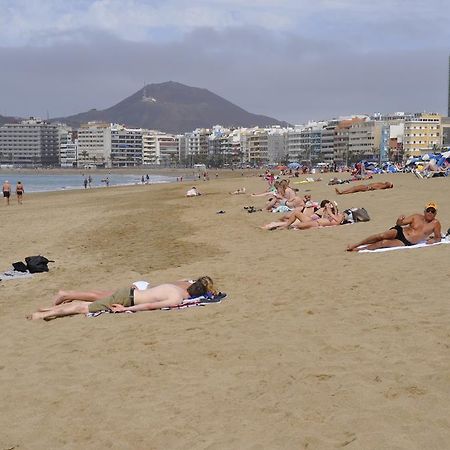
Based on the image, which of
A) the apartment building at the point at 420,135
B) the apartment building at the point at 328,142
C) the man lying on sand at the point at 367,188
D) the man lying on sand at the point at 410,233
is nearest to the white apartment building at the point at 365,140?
the apartment building at the point at 328,142

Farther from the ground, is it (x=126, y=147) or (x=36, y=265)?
(x=126, y=147)

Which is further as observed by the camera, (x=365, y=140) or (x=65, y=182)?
(x=365, y=140)

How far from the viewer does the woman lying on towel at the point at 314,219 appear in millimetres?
12406

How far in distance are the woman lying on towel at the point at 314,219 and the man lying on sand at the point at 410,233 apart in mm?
3523

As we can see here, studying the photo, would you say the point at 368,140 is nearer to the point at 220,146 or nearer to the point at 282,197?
the point at 220,146

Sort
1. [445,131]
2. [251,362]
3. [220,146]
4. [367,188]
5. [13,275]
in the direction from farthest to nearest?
[220,146] → [445,131] → [367,188] → [13,275] → [251,362]

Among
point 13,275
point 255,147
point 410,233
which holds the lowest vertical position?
point 13,275

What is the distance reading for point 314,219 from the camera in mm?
12633

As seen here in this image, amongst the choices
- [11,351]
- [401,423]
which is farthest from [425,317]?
[11,351]

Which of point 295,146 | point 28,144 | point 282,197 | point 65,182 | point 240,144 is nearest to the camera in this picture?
point 282,197

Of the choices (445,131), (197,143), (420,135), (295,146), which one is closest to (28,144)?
(197,143)

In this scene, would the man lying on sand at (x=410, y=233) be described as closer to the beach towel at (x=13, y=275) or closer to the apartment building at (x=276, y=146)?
the beach towel at (x=13, y=275)

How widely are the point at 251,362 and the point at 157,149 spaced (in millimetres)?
191318

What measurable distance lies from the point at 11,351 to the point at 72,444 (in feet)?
6.98
